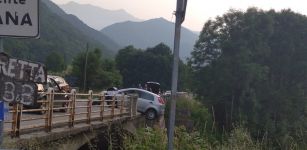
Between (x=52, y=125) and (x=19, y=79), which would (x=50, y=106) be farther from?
(x=19, y=79)

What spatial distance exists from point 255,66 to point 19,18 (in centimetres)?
4262

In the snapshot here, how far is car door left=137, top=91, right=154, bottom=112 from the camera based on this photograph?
2828cm

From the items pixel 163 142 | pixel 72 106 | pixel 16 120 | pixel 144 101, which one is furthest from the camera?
pixel 144 101

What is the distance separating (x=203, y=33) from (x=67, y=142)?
119ft

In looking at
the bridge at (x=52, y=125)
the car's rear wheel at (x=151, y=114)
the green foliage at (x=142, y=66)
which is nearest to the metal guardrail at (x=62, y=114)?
the bridge at (x=52, y=125)

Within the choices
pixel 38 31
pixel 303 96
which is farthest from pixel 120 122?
pixel 303 96

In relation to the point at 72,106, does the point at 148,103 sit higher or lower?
lower

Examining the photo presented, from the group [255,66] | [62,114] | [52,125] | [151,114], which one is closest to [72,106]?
[62,114]

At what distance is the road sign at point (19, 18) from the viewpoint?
4000 mm

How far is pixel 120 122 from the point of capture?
20312 millimetres

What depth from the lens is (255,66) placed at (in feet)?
150

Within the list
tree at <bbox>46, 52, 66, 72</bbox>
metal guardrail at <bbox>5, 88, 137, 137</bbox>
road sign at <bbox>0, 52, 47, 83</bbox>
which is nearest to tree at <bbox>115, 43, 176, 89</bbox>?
tree at <bbox>46, 52, 66, 72</bbox>

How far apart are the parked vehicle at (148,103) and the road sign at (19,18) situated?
23911 millimetres

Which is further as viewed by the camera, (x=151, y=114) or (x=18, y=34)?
(x=151, y=114)
